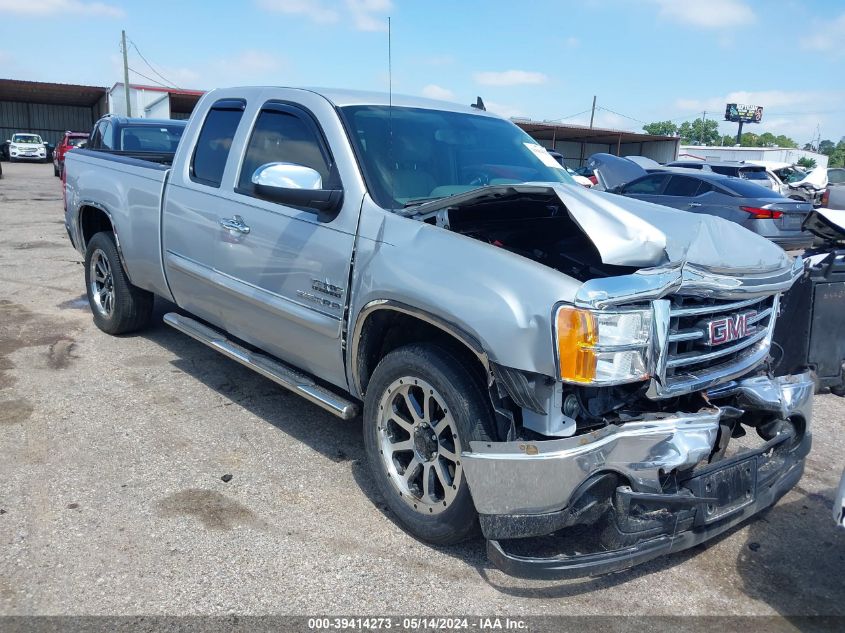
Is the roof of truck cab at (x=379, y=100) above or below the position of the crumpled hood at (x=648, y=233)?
above

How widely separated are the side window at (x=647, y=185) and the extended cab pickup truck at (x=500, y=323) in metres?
9.10

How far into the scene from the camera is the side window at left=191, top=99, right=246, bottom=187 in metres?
4.54

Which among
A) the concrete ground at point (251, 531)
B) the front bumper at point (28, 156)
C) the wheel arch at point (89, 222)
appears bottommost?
the concrete ground at point (251, 531)

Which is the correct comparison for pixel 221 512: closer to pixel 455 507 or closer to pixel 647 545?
pixel 455 507

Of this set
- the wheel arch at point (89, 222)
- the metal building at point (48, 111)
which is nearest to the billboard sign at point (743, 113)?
the metal building at point (48, 111)

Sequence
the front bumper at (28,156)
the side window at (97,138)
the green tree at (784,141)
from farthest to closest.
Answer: the green tree at (784,141), the front bumper at (28,156), the side window at (97,138)

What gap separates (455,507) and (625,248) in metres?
1.28

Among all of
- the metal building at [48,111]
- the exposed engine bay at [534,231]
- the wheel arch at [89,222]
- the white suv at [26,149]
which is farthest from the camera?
the metal building at [48,111]

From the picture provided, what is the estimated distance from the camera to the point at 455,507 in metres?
3.07

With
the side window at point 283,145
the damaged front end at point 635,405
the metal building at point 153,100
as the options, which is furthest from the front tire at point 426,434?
the metal building at point 153,100

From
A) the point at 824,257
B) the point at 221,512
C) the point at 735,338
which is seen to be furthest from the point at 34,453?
the point at 824,257

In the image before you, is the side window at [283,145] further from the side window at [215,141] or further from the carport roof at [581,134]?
the carport roof at [581,134]

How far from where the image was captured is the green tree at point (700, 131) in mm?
124081

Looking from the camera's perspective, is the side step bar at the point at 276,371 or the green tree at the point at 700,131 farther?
the green tree at the point at 700,131
